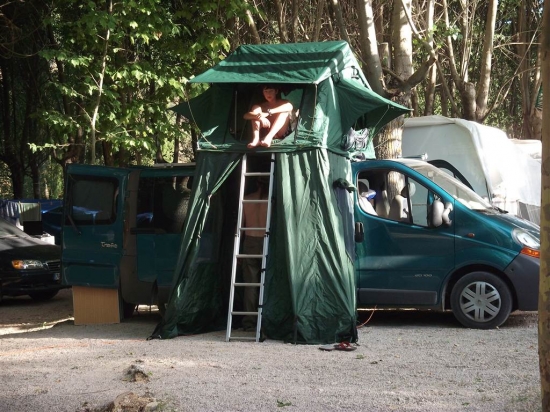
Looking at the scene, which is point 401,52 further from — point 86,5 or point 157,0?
point 86,5

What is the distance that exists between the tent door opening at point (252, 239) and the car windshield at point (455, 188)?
2.19 metres

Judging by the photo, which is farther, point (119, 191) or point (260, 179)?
point (119, 191)

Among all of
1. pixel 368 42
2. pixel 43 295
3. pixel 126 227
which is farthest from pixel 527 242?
pixel 43 295

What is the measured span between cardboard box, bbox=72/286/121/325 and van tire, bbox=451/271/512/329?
14.5 ft

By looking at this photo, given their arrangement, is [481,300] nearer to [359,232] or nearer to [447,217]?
[447,217]

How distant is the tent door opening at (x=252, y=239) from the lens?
9922mm

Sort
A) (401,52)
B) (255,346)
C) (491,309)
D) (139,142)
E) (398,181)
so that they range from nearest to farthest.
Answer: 1. (255,346)
2. (491,309)
3. (398,181)
4. (401,52)
5. (139,142)

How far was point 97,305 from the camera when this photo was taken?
38.8 ft

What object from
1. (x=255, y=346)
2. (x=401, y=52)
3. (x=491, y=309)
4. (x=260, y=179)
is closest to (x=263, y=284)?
(x=255, y=346)

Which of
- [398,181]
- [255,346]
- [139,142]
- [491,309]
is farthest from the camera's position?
[139,142]

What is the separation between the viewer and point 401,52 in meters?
15.2

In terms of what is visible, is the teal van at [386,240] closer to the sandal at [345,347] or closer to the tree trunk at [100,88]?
the sandal at [345,347]

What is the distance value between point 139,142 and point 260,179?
623 centimetres

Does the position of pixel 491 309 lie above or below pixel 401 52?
below
